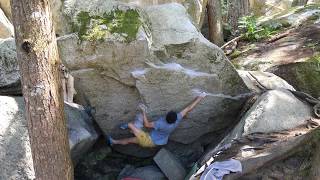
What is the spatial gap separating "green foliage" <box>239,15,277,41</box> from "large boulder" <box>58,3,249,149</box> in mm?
3567

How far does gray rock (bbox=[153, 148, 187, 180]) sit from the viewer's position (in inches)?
276

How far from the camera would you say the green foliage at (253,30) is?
34.9ft

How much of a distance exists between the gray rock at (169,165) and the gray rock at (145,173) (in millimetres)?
98

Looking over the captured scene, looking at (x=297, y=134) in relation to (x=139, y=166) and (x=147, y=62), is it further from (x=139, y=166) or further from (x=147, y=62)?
(x=139, y=166)

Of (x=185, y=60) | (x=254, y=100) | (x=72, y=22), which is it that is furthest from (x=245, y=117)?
(x=72, y=22)

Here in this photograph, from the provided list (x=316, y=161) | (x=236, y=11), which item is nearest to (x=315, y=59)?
(x=316, y=161)

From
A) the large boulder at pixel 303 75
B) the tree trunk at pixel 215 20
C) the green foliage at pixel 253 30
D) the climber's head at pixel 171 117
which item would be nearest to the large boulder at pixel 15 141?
the climber's head at pixel 171 117

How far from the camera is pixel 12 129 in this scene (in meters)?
6.52

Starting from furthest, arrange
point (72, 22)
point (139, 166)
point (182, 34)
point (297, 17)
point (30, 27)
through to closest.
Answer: point (297, 17) → point (139, 166) → point (182, 34) → point (72, 22) → point (30, 27)

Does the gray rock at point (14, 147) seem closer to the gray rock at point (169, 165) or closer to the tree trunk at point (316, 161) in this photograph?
the gray rock at point (169, 165)

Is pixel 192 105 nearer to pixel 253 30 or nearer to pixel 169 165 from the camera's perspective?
pixel 169 165

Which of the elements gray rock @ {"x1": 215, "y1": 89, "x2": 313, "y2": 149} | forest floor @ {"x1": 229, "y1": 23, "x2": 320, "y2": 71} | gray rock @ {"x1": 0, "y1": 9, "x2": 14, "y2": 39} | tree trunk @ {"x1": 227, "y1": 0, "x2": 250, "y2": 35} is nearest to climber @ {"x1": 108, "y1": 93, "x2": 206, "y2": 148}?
gray rock @ {"x1": 215, "y1": 89, "x2": 313, "y2": 149}

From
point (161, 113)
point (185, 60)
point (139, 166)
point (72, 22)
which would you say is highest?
point (72, 22)

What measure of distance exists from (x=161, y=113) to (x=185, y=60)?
0.94m
